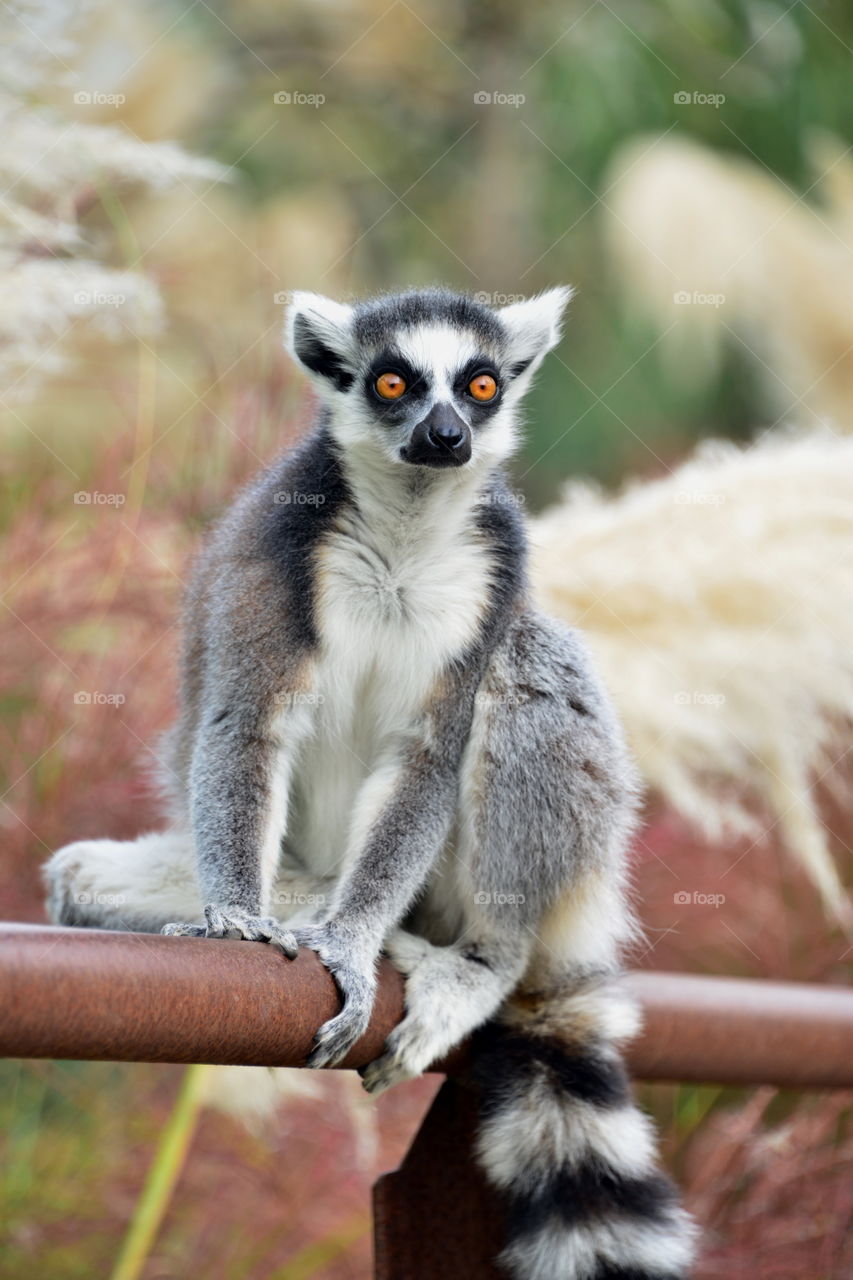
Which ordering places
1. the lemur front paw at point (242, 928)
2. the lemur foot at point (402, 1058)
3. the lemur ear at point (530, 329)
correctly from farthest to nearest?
the lemur ear at point (530, 329) → the lemur foot at point (402, 1058) → the lemur front paw at point (242, 928)

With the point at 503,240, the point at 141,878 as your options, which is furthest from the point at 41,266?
the point at 503,240

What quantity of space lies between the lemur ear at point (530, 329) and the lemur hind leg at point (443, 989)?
3.84 ft

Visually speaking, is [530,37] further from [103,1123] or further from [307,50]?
[103,1123]

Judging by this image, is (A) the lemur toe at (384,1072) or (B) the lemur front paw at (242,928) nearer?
(B) the lemur front paw at (242,928)

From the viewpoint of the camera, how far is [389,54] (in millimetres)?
6594

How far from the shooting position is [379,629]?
2.55 metres

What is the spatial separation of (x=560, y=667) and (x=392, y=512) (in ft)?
1.40

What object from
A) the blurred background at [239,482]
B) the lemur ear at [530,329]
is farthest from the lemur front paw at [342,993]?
the lemur ear at [530,329]

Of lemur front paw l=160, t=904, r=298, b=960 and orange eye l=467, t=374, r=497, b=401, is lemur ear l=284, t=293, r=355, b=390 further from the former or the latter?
lemur front paw l=160, t=904, r=298, b=960

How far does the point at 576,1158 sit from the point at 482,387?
1406 mm

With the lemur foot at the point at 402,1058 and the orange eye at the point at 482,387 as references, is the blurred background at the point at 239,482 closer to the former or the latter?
the orange eye at the point at 482,387

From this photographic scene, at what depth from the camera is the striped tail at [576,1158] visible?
215 cm

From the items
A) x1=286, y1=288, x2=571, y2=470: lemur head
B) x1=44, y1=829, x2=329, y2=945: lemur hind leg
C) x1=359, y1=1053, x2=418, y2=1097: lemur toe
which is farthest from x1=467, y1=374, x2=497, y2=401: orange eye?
x1=359, y1=1053, x2=418, y2=1097: lemur toe

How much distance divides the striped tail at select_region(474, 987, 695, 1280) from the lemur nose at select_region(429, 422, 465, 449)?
3.27 ft
